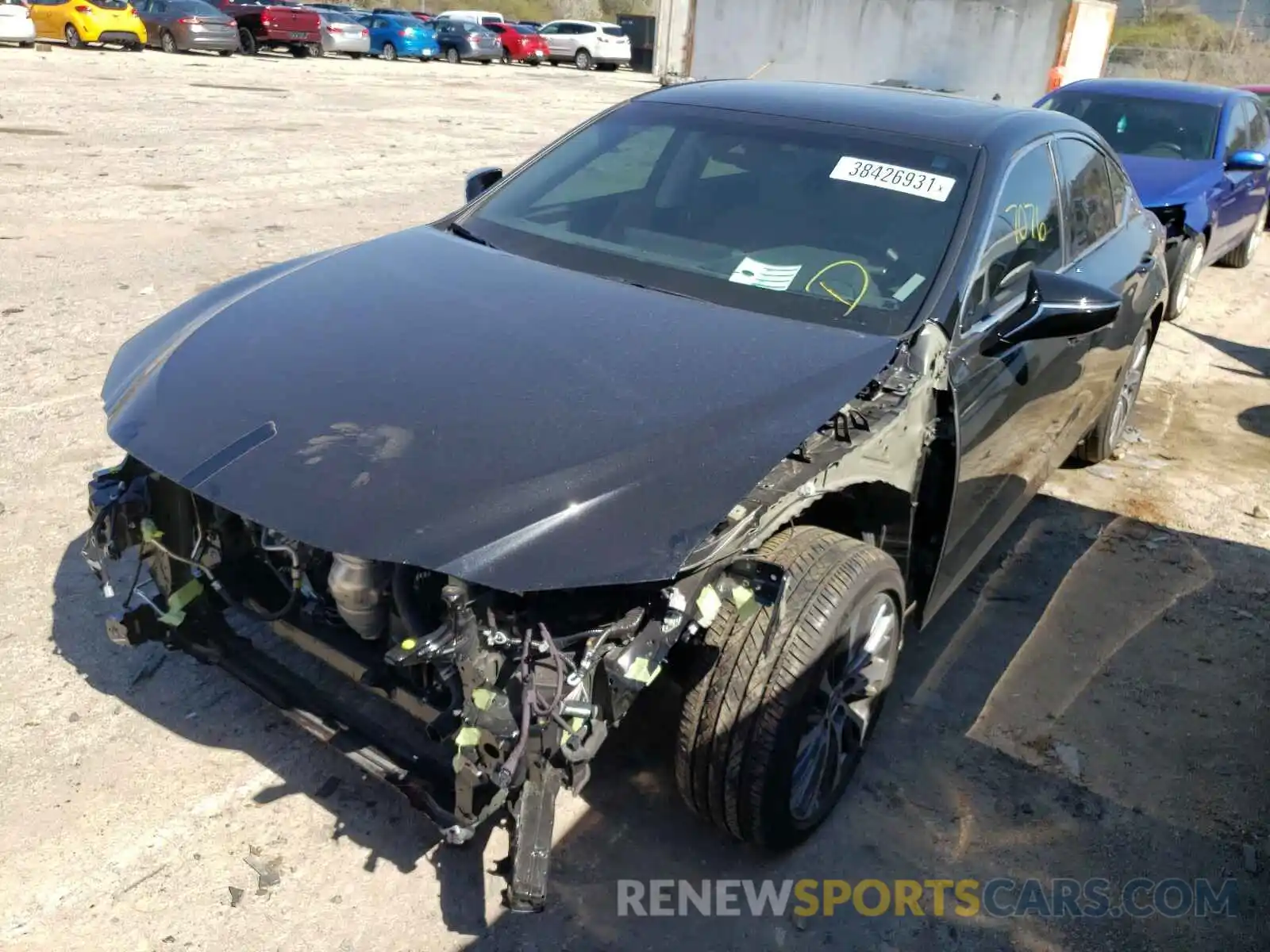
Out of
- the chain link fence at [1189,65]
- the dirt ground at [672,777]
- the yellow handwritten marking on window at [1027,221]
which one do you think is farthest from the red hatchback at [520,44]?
the yellow handwritten marking on window at [1027,221]

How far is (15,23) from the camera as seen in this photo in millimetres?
22844

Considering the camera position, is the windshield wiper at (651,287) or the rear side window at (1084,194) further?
the rear side window at (1084,194)

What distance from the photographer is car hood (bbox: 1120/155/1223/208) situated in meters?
7.73

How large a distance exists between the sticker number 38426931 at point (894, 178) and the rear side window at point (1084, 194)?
0.95 m

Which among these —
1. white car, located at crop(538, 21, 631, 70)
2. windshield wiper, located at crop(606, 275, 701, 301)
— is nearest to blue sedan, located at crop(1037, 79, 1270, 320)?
windshield wiper, located at crop(606, 275, 701, 301)

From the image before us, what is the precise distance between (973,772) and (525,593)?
5.71 feet

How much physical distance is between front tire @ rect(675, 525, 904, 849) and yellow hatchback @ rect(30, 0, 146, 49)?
27203 mm

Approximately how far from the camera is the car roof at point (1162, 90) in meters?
8.88

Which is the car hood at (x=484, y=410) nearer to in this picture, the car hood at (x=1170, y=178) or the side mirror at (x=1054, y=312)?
the side mirror at (x=1054, y=312)

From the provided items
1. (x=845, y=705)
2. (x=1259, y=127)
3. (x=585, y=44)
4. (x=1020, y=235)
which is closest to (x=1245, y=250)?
(x=1259, y=127)

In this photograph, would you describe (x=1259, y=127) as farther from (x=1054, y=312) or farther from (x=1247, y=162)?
(x=1054, y=312)

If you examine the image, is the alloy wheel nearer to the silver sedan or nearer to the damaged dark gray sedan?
the damaged dark gray sedan

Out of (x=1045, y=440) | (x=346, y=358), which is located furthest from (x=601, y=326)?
(x=1045, y=440)

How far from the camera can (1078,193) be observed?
4219 mm
